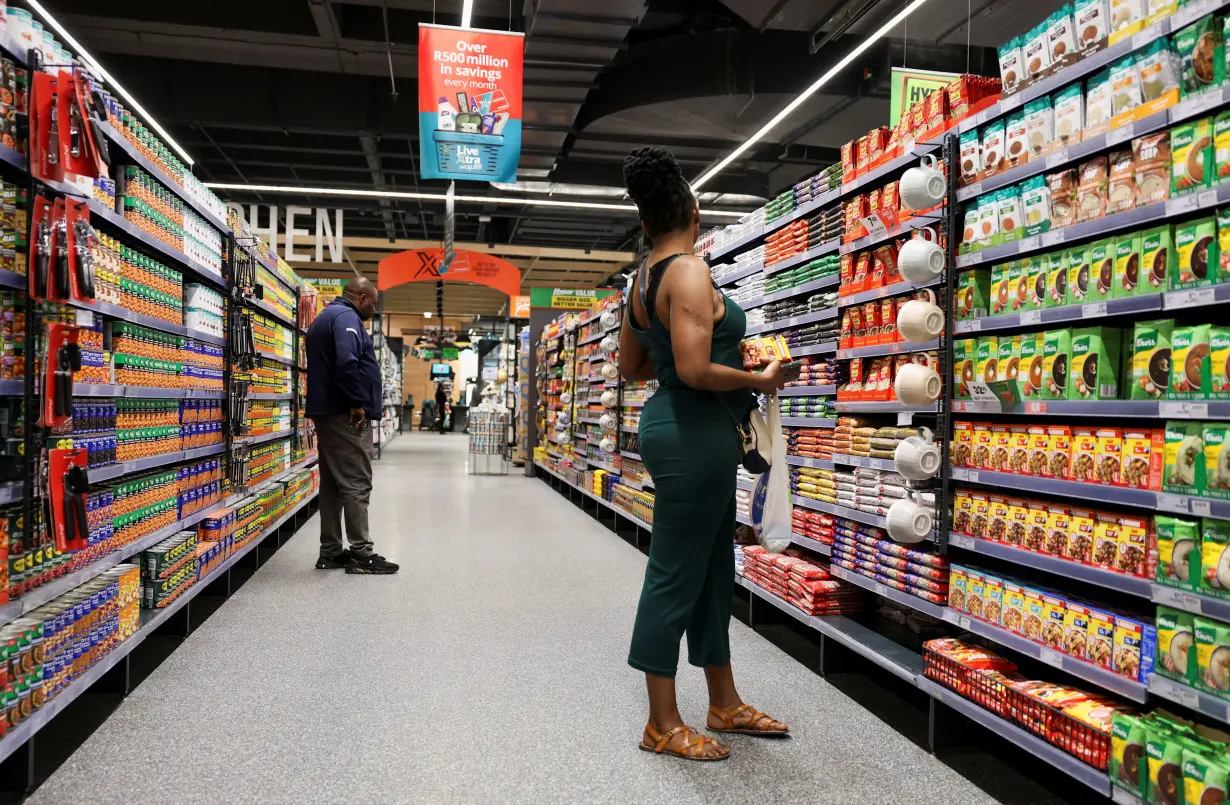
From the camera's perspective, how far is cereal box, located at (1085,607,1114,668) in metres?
2.20

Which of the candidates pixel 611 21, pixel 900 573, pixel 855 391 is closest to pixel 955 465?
pixel 900 573

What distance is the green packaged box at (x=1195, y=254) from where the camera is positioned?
1.94 metres

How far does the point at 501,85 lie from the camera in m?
6.41

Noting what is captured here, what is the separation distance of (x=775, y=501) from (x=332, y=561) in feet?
12.7

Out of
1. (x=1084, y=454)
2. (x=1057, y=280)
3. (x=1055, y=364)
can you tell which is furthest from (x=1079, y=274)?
(x=1084, y=454)

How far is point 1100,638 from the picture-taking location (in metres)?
2.22

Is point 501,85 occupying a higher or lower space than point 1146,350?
higher

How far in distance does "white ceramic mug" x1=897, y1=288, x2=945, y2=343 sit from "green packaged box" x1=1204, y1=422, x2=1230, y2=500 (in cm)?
98

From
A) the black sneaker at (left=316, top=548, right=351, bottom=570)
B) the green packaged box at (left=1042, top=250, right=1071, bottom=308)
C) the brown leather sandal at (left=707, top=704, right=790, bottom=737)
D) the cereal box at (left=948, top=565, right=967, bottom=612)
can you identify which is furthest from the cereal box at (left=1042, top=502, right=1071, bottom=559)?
the black sneaker at (left=316, top=548, right=351, bottom=570)

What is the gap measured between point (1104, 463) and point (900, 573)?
1012 millimetres

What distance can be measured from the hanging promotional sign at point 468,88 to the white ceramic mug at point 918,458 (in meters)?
4.53

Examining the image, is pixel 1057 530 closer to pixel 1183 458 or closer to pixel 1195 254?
pixel 1183 458

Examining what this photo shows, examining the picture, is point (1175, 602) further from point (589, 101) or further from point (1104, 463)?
point (589, 101)

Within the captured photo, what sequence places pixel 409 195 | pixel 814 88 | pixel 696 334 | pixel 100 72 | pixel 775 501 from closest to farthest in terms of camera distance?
pixel 696 334, pixel 775 501, pixel 100 72, pixel 814 88, pixel 409 195
